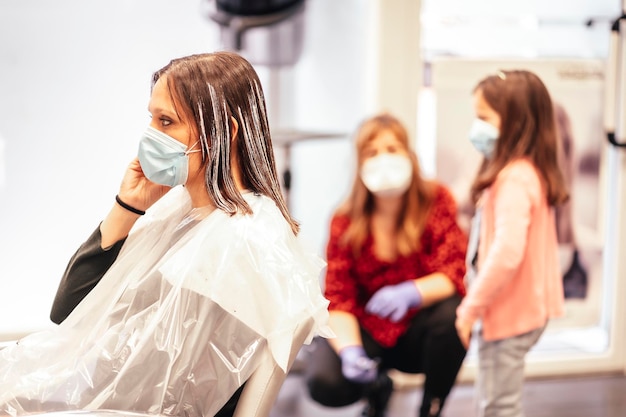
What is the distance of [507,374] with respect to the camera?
1.94m

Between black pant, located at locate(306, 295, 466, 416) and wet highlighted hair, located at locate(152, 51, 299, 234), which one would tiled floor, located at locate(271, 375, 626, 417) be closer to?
black pant, located at locate(306, 295, 466, 416)

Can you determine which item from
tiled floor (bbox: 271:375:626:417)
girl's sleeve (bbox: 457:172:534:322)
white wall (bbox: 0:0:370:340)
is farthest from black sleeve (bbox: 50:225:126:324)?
tiled floor (bbox: 271:375:626:417)

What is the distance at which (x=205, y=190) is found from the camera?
121 centimetres

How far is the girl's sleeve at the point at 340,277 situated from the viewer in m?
2.18

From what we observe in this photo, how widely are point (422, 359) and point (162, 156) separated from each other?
125 centimetres

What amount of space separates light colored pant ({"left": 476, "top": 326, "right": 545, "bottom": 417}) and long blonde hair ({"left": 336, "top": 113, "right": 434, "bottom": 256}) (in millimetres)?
401

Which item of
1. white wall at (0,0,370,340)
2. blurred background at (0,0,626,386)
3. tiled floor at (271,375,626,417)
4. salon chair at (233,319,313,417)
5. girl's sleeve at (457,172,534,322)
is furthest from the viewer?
tiled floor at (271,375,626,417)

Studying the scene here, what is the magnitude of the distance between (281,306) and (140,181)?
1.09ft

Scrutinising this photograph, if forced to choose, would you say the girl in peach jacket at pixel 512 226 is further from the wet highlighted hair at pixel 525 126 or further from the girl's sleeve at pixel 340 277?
the girl's sleeve at pixel 340 277

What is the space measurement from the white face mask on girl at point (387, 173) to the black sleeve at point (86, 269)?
102 centimetres

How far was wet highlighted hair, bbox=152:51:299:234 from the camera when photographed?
3.73ft

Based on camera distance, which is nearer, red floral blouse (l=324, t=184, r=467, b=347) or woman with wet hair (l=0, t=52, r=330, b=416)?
woman with wet hair (l=0, t=52, r=330, b=416)

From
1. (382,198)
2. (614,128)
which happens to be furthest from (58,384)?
(614,128)

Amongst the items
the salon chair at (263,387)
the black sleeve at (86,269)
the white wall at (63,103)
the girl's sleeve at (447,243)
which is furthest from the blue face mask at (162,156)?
the girl's sleeve at (447,243)
